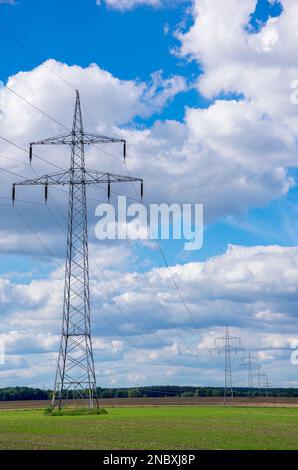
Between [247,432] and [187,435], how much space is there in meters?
7.15

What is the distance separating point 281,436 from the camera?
56.0 metres

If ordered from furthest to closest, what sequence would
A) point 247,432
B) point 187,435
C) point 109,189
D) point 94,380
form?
point 94,380 < point 109,189 < point 247,432 < point 187,435

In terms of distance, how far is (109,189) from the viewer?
82.1m
